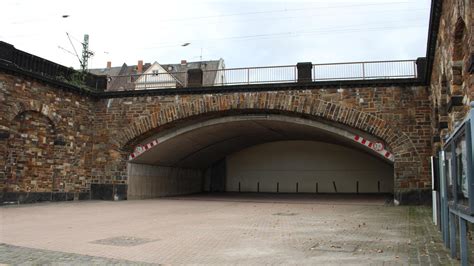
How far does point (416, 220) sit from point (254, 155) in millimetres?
18478

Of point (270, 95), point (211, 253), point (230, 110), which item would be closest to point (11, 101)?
point (230, 110)

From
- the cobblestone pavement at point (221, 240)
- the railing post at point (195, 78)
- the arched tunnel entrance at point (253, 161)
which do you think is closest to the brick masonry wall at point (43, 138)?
the arched tunnel entrance at point (253, 161)

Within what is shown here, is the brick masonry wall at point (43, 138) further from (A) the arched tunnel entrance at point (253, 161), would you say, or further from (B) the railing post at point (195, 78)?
(B) the railing post at point (195, 78)

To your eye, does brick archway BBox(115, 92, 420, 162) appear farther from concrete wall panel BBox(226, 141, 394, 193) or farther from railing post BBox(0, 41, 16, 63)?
concrete wall panel BBox(226, 141, 394, 193)

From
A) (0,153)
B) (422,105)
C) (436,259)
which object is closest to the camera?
(436,259)

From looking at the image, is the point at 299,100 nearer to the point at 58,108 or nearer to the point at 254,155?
the point at 58,108

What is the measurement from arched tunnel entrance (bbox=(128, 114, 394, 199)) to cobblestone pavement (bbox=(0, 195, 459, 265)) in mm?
7360

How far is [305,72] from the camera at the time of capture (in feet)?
52.1

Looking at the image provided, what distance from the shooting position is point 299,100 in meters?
15.7

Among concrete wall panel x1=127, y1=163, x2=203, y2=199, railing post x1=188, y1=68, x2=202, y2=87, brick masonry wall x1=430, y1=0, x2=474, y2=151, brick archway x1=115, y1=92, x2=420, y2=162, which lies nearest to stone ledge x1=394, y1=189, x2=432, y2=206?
brick archway x1=115, y1=92, x2=420, y2=162

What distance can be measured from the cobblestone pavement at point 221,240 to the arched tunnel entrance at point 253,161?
7360mm

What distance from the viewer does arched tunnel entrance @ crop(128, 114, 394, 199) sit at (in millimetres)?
18000

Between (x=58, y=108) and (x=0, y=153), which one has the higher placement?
(x=58, y=108)

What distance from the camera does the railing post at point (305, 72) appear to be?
15.8 m
